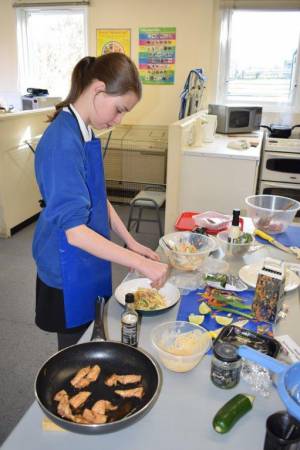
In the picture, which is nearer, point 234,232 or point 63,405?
point 63,405

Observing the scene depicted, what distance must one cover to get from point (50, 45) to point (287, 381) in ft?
16.1

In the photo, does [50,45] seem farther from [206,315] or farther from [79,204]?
[206,315]

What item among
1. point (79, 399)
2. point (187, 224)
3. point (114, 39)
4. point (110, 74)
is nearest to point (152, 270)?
point (79, 399)

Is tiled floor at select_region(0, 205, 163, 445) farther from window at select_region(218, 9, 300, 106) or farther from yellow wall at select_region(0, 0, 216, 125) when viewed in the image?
window at select_region(218, 9, 300, 106)

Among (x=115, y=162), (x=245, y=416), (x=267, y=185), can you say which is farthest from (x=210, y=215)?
(x=115, y=162)

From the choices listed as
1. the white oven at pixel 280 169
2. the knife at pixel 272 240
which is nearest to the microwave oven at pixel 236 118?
the white oven at pixel 280 169

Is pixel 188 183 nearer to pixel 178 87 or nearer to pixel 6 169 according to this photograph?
pixel 6 169

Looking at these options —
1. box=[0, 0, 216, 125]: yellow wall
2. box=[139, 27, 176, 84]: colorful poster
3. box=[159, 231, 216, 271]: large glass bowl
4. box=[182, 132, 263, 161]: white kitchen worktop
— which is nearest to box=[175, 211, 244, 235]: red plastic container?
box=[159, 231, 216, 271]: large glass bowl

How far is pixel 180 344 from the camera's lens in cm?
98

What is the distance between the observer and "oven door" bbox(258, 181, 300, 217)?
11.1 ft

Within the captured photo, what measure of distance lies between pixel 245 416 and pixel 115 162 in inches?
153

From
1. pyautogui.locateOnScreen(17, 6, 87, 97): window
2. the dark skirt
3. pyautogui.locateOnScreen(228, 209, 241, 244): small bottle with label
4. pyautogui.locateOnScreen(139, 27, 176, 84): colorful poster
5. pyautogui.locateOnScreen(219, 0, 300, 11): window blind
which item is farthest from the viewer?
pyautogui.locateOnScreen(17, 6, 87, 97): window

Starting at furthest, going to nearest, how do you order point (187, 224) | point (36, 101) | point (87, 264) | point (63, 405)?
point (36, 101) → point (187, 224) → point (87, 264) → point (63, 405)

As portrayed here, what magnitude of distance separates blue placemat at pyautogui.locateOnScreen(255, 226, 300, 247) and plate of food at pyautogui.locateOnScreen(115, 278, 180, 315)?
0.62m
